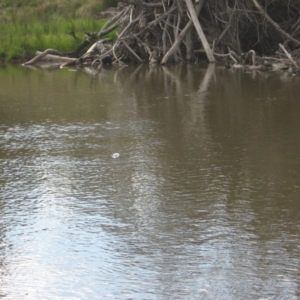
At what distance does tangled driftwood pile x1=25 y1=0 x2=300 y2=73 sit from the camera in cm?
1794

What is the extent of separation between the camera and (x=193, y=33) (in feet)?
62.6

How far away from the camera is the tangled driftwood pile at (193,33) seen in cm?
1794

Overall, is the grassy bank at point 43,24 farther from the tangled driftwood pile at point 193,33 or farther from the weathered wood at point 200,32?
the weathered wood at point 200,32

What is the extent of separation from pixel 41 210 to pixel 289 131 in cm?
391

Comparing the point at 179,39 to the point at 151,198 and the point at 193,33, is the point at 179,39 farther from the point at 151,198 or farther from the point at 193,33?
the point at 151,198

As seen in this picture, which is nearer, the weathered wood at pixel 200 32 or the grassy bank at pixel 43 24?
the weathered wood at pixel 200 32

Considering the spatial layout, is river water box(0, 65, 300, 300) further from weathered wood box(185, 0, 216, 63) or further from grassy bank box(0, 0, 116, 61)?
grassy bank box(0, 0, 116, 61)

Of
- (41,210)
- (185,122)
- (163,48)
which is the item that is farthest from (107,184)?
(163,48)

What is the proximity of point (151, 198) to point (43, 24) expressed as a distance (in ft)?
58.5

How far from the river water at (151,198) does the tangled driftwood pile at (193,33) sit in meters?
6.73

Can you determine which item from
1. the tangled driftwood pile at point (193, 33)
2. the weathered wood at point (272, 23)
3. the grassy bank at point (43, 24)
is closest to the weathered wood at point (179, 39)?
the tangled driftwood pile at point (193, 33)

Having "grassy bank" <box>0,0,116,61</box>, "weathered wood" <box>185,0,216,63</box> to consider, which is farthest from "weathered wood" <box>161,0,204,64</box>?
"grassy bank" <box>0,0,116,61</box>

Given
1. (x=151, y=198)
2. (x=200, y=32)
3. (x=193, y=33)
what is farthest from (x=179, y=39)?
(x=151, y=198)

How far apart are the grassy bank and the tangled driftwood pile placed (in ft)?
4.10
